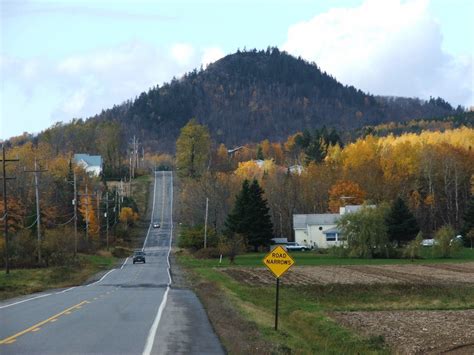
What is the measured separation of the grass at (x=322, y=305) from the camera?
18203 mm

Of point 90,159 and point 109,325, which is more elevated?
point 90,159

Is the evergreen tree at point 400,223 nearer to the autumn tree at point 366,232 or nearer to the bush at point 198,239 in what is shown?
the autumn tree at point 366,232

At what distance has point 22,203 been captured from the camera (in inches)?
3278

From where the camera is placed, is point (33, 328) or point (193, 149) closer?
point (33, 328)

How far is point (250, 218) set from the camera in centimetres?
7975

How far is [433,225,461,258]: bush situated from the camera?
7738cm

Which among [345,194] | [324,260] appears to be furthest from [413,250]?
[345,194]

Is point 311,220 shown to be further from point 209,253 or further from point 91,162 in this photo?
point 91,162

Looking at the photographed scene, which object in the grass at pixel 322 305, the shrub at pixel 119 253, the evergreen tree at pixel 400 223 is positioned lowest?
the grass at pixel 322 305

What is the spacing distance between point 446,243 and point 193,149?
236 ft

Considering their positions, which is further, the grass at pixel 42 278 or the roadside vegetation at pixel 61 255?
the roadside vegetation at pixel 61 255

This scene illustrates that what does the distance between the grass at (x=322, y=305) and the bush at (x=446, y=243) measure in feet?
Answer: 122

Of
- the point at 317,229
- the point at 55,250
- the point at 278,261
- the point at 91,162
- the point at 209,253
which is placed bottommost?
the point at 209,253

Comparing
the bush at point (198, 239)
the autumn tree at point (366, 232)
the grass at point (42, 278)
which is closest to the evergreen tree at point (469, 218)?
the autumn tree at point (366, 232)
